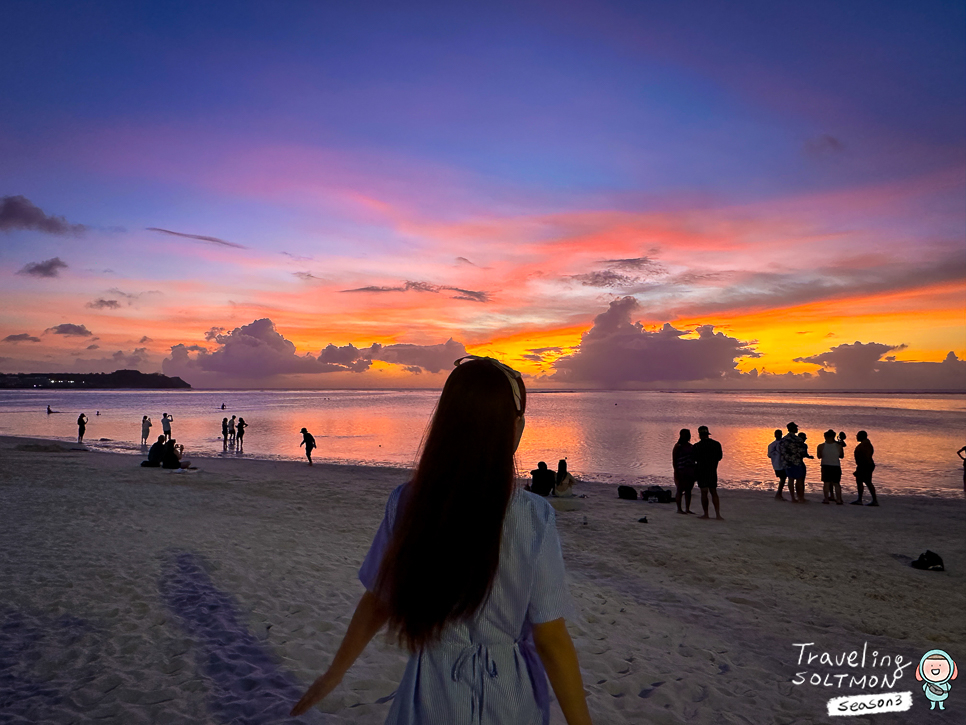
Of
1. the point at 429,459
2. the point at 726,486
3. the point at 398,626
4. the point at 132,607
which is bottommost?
the point at 726,486

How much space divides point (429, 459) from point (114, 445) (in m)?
33.4

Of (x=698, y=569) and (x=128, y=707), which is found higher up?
(x=128, y=707)

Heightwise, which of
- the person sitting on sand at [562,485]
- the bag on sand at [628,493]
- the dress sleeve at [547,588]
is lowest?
the bag on sand at [628,493]

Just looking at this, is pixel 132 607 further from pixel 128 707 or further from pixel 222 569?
pixel 128 707

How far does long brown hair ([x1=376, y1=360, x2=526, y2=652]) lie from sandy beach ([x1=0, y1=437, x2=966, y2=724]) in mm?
3319

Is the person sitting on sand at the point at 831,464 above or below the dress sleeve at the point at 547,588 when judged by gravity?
below

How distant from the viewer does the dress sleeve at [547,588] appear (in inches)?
64.3

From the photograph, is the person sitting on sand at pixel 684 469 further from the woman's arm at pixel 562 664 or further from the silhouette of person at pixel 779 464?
the woman's arm at pixel 562 664

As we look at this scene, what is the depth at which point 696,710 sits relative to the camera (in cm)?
454

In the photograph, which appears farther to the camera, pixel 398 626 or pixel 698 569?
pixel 698 569

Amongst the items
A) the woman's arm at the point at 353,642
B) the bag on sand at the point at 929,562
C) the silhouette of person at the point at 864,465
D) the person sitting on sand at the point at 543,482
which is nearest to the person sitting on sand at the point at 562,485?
the person sitting on sand at the point at 543,482

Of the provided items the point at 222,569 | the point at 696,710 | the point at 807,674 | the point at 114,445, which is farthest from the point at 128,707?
the point at 114,445

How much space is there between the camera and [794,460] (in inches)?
595

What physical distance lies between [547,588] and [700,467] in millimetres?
11944
